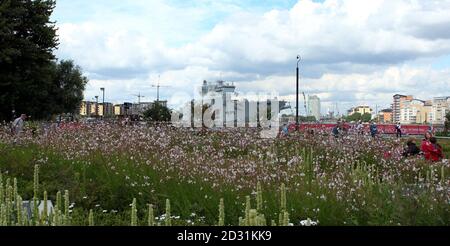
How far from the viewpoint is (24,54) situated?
3681cm

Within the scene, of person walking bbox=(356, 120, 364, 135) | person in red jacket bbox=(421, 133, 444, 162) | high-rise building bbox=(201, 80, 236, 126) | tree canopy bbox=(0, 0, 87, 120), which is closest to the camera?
person in red jacket bbox=(421, 133, 444, 162)

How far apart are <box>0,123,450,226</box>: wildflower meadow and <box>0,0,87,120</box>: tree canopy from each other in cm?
2387

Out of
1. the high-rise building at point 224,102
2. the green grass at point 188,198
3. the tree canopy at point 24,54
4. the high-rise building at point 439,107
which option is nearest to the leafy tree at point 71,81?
the high-rise building at point 224,102

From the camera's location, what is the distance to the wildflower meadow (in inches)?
219

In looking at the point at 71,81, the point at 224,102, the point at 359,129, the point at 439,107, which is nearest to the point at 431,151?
the point at 359,129

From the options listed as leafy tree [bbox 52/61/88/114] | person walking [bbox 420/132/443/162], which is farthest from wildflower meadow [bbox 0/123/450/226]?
leafy tree [bbox 52/61/88/114]

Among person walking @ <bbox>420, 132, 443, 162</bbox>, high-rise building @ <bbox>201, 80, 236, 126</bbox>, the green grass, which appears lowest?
the green grass

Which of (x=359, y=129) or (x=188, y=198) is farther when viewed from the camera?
(x=359, y=129)

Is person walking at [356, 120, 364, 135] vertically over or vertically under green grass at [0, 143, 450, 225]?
over

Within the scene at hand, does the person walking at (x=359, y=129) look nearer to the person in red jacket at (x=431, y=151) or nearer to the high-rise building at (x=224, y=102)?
the person in red jacket at (x=431, y=151)

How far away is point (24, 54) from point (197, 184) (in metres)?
32.6

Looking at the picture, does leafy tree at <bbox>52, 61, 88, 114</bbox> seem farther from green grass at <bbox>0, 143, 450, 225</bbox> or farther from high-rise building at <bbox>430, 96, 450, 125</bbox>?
high-rise building at <bbox>430, 96, 450, 125</bbox>

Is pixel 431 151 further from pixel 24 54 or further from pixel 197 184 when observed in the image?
pixel 24 54
